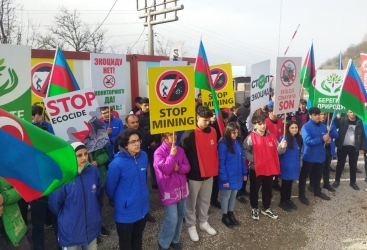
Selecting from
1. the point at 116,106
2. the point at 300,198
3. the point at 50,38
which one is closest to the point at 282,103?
the point at 300,198

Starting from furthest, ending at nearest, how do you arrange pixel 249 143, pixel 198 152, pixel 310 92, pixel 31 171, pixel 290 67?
1. pixel 310 92
2. pixel 290 67
3. pixel 249 143
4. pixel 198 152
5. pixel 31 171

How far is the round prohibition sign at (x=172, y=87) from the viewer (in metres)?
3.65

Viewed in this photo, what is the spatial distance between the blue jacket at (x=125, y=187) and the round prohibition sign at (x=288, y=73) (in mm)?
3226

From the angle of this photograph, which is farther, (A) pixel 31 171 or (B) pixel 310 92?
(B) pixel 310 92

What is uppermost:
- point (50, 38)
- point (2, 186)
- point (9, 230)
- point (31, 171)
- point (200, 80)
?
point (50, 38)

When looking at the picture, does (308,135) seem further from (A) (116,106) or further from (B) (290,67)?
(A) (116,106)

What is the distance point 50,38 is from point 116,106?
2640 centimetres

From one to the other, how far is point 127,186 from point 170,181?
670mm

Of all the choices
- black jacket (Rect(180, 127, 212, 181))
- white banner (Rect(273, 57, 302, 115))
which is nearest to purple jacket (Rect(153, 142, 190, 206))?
black jacket (Rect(180, 127, 212, 181))

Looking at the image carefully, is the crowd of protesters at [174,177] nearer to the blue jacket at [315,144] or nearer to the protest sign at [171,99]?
the blue jacket at [315,144]

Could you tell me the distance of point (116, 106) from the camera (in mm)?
5184

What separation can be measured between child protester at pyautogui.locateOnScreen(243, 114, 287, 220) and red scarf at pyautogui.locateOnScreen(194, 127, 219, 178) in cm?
83

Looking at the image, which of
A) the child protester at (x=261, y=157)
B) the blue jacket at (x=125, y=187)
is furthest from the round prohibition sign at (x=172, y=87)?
the child protester at (x=261, y=157)

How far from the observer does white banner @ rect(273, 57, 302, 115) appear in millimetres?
5156
